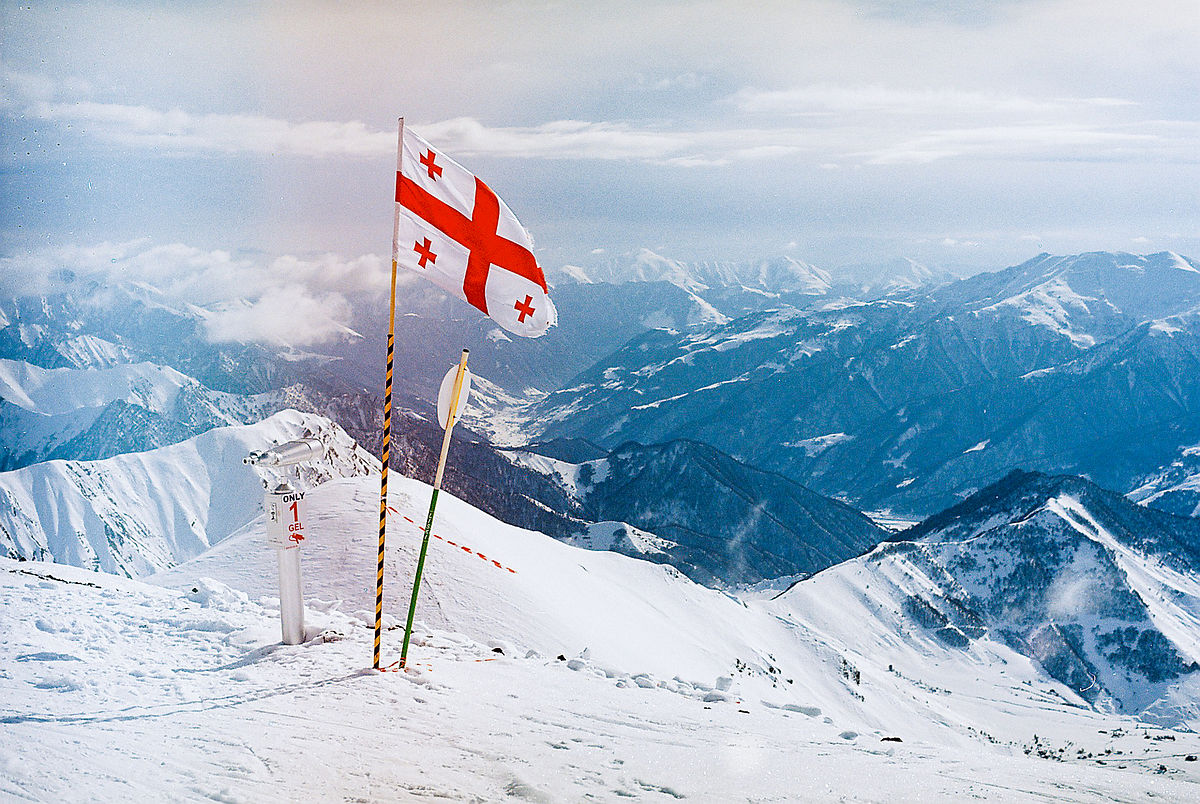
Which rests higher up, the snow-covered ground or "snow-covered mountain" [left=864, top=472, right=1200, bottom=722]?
the snow-covered ground

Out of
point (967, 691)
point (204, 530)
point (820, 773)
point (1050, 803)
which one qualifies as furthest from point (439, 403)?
point (204, 530)

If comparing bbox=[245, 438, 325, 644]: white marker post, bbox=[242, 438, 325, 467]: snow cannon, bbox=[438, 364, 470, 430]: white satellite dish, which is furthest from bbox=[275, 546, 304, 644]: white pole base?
bbox=[438, 364, 470, 430]: white satellite dish

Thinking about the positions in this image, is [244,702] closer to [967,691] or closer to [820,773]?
[820,773]

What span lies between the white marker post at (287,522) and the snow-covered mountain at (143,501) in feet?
308

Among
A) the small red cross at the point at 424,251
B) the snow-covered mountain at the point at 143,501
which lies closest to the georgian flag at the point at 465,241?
the small red cross at the point at 424,251

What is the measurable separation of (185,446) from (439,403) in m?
118

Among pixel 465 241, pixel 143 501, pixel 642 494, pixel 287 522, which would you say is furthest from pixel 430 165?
pixel 642 494

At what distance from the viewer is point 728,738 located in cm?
798

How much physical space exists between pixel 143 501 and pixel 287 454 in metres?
111

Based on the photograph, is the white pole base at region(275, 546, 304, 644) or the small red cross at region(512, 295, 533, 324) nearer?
the small red cross at region(512, 295, 533, 324)

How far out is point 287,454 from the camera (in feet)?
28.6

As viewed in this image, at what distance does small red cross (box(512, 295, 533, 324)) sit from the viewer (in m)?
8.81

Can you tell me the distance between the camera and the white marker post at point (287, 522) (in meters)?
8.77

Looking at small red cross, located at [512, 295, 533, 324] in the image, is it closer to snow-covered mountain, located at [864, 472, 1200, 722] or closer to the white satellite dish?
the white satellite dish
